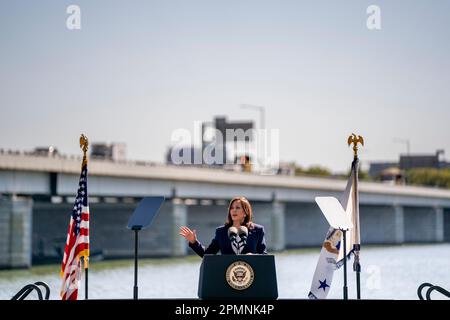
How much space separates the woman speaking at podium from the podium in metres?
0.53

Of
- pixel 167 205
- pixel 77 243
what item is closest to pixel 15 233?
pixel 167 205

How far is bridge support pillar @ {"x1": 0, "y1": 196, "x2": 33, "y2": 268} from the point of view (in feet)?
246

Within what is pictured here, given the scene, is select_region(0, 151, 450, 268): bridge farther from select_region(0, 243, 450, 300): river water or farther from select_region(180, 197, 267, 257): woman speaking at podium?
select_region(180, 197, 267, 257): woman speaking at podium

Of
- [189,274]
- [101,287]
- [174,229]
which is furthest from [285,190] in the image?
[101,287]

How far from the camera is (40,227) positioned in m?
115

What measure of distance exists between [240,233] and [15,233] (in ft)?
214

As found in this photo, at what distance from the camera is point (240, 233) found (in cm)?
1321

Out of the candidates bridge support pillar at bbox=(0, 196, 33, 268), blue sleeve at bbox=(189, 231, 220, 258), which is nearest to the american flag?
blue sleeve at bbox=(189, 231, 220, 258)

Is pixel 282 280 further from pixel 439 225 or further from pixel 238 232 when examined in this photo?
pixel 439 225

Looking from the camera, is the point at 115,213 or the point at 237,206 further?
the point at 115,213

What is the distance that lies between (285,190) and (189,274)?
4303 cm
